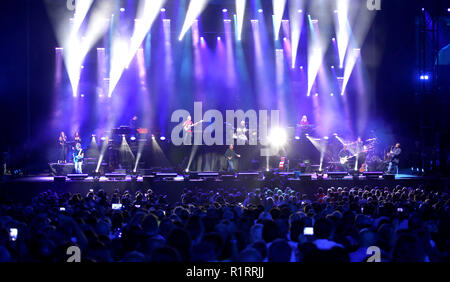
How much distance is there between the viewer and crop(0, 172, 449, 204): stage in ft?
47.2

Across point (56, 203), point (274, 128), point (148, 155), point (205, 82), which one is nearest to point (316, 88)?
point (274, 128)

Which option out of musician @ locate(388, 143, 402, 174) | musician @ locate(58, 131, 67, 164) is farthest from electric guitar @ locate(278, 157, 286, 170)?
musician @ locate(58, 131, 67, 164)

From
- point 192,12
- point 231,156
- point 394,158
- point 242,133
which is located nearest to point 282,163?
point 242,133

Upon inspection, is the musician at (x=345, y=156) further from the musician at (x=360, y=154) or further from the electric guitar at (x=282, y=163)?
the electric guitar at (x=282, y=163)

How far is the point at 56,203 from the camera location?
932 cm

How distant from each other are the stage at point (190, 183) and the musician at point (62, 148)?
3387mm

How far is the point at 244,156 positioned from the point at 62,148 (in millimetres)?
7469

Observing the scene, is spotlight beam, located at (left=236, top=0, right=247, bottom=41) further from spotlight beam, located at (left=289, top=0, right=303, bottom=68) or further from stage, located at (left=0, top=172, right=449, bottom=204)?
stage, located at (left=0, top=172, right=449, bottom=204)

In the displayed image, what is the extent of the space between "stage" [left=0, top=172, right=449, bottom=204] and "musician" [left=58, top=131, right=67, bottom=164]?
11.1 ft

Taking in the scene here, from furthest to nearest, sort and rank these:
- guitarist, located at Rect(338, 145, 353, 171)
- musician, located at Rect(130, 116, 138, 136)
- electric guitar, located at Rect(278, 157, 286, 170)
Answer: musician, located at Rect(130, 116, 138, 136), electric guitar, located at Rect(278, 157, 286, 170), guitarist, located at Rect(338, 145, 353, 171)

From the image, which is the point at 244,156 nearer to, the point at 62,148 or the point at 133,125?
the point at 133,125

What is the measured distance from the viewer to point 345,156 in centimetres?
1783

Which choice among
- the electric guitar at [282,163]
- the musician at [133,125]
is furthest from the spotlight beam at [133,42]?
the electric guitar at [282,163]
